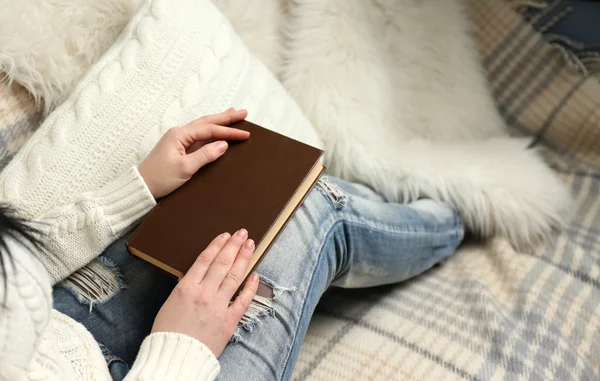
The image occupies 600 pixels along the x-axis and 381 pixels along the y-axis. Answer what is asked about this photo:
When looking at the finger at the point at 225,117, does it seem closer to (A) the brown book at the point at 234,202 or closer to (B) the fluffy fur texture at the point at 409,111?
(A) the brown book at the point at 234,202

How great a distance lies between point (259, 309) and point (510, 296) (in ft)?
1.51

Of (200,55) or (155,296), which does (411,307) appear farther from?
(200,55)

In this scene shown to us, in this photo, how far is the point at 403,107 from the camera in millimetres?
1039

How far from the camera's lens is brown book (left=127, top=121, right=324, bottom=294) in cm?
60

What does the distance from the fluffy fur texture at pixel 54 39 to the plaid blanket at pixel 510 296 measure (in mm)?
36

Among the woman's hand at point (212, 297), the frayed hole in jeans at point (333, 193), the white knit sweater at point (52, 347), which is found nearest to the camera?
the white knit sweater at point (52, 347)

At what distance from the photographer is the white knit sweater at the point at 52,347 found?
→ 0.44 metres

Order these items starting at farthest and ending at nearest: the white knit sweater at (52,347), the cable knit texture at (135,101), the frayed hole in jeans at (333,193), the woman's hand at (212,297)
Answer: the frayed hole in jeans at (333,193) → the cable knit texture at (135,101) → the woman's hand at (212,297) → the white knit sweater at (52,347)

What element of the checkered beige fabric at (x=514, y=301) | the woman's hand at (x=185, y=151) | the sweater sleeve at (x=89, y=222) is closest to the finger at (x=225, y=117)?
the woman's hand at (x=185, y=151)

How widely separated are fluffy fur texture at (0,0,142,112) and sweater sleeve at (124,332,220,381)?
420 millimetres

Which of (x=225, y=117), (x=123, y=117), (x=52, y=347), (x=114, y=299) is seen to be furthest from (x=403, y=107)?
(x=52, y=347)

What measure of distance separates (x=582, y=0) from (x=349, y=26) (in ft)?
1.72

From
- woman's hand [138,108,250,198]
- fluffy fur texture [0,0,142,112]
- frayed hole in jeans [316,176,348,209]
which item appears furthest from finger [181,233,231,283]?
fluffy fur texture [0,0,142,112]

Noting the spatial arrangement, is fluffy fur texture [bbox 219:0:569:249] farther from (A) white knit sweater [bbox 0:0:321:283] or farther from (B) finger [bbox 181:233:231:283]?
(B) finger [bbox 181:233:231:283]
